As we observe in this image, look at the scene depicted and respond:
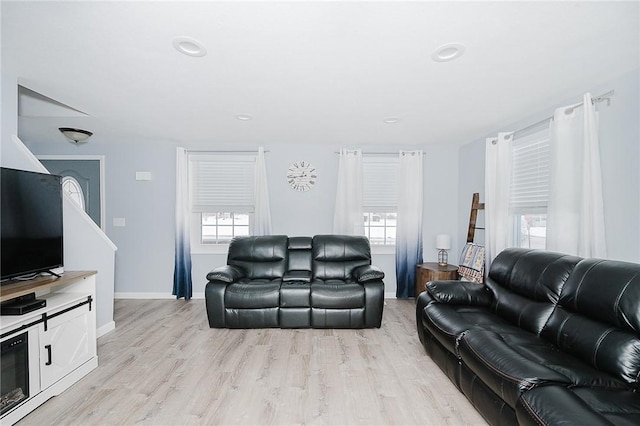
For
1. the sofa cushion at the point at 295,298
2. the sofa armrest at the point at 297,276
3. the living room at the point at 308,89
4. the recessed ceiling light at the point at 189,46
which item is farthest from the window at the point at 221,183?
the recessed ceiling light at the point at 189,46

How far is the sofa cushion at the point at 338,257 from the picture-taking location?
3746mm

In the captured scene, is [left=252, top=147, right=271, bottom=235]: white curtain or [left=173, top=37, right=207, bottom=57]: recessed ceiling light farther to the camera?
[left=252, top=147, right=271, bottom=235]: white curtain

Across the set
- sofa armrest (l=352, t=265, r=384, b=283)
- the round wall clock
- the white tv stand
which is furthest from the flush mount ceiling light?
sofa armrest (l=352, t=265, r=384, b=283)

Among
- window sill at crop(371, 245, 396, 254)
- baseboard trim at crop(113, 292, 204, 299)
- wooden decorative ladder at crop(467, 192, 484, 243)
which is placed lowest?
baseboard trim at crop(113, 292, 204, 299)

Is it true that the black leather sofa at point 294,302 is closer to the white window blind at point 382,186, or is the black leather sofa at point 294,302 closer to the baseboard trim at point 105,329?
the baseboard trim at point 105,329

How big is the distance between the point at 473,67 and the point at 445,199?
9.51 ft

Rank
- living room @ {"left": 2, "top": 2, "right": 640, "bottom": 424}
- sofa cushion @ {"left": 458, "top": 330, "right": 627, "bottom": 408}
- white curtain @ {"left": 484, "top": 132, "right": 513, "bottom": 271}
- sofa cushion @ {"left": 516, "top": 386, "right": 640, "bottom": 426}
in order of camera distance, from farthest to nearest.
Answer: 1. white curtain @ {"left": 484, "top": 132, "right": 513, "bottom": 271}
2. living room @ {"left": 2, "top": 2, "right": 640, "bottom": 424}
3. sofa cushion @ {"left": 458, "top": 330, "right": 627, "bottom": 408}
4. sofa cushion @ {"left": 516, "top": 386, "right": 640, "bottom": 426}

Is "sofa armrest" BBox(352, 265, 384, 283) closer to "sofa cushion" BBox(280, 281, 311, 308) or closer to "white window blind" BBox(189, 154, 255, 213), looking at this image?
"sofa cushion" BBox(280, 281, 311, 308)

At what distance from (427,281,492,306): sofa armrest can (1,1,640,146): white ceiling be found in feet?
5.65

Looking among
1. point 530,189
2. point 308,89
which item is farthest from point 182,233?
point 530,189

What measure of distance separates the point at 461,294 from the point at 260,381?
1859 millimetres

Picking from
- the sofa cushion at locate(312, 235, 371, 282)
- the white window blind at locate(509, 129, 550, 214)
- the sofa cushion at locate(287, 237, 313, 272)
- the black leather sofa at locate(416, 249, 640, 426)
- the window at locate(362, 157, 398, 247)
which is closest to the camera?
the black leather sofa at locate(416, 249, 640, 426)

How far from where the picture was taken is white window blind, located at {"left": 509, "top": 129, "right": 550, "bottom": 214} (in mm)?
2861

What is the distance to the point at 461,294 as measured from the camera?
2.57 metres
